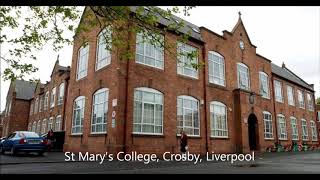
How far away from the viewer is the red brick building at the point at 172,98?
16.6 metres

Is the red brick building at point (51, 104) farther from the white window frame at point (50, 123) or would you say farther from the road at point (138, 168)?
the road at point (138, 168)

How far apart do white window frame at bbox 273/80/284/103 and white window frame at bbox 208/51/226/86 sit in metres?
Answer: 9.00

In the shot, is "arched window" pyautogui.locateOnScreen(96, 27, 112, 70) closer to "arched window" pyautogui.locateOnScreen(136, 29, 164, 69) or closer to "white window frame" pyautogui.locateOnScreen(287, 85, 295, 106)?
"arched window" pyautogui.locateOnScreen(136, 29, 164, 69)

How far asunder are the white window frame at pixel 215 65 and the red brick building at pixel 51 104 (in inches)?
566

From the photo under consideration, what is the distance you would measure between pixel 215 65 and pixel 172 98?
18.9ft

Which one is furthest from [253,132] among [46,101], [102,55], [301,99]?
[46,101]

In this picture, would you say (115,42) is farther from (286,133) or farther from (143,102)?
(286,133)

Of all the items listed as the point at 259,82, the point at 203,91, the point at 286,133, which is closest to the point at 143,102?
the point at 203,91

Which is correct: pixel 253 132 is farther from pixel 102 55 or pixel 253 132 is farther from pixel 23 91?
pixel 23 91

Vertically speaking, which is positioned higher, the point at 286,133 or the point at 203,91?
the point at 203,91

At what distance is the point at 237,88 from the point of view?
2355cm
